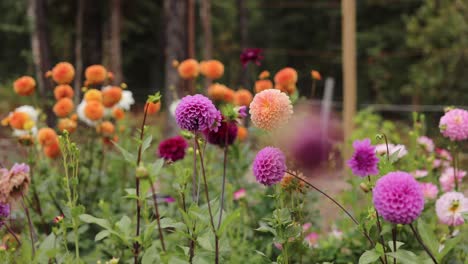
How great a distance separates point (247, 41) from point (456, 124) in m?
13.1

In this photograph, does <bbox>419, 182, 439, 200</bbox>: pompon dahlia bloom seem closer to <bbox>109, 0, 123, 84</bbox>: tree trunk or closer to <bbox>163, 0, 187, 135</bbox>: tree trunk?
<bbox>163, 0, 187, 135</bbox>: tree trunk

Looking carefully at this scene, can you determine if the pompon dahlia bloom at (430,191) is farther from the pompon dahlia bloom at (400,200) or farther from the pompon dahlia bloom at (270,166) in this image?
the pompon dahlia bloom at (400,200)

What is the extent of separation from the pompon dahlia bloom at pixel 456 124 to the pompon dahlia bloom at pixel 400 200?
70 cm

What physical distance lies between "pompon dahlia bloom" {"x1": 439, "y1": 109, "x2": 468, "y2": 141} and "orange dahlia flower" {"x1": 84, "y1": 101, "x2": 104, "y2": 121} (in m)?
1.18

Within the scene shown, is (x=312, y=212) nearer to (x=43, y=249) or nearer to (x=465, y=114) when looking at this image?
(x=465, y=114)

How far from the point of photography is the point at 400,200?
76cm

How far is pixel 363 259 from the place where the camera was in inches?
36.5

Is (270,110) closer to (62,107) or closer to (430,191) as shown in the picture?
(430,191)

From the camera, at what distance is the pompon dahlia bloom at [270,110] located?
3.12ft

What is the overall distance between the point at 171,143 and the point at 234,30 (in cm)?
2214

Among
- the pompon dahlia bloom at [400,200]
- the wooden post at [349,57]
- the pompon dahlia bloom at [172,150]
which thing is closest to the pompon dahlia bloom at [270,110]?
the pompon dahlia bloom at [400,200]

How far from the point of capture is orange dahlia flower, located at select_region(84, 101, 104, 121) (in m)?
2.05

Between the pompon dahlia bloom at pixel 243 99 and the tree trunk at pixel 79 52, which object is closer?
the pompon dahlia bloom at pixel 243 99

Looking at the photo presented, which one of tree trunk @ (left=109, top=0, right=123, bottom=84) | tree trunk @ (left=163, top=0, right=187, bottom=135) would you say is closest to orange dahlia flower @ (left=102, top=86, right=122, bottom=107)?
tree trunk @ (left=163, top=0, right=187, bottom=135)
